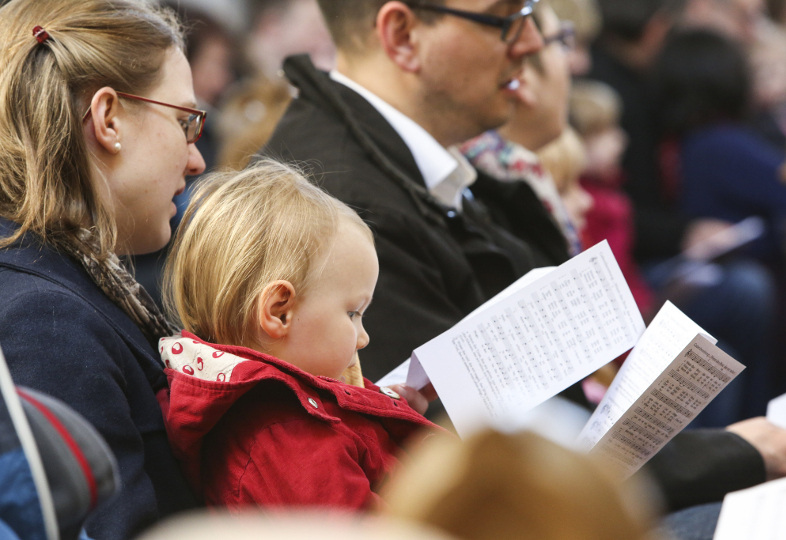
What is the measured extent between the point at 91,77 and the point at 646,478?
3.61ft

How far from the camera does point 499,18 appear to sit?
1.97 m

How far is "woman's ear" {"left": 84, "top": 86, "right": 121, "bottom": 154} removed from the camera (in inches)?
50.2

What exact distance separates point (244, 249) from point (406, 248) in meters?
0.51

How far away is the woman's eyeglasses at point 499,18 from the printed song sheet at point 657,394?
2.96 feet

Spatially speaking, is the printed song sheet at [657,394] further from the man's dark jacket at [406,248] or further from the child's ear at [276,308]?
the child's ear at [276,308]

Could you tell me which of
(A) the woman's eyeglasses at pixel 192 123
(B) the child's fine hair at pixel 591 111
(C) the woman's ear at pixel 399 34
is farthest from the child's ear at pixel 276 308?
(B) the child's fine hair at pixel 591 111

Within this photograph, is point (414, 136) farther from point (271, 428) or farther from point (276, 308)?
point (271, 428)

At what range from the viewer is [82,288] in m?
1.22

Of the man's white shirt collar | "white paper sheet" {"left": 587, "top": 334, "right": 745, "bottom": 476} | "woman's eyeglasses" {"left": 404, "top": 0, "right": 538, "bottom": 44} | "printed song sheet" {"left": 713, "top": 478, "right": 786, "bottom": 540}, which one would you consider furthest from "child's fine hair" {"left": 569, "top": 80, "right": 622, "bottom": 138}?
"white paper sheet" {"left": 587, "top": 334, "right": 745, "bottom": 476}

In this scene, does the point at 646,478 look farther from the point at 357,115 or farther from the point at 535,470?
the point at 535,470

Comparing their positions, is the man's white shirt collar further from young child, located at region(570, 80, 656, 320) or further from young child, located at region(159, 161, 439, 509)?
young child, located at region(570, 80, 656, 320)

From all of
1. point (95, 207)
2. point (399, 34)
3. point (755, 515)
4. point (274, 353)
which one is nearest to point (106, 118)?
point (95, 207)

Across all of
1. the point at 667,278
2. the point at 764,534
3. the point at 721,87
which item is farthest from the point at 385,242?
the point at 721,87

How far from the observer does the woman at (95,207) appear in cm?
113
